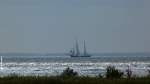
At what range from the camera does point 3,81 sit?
23203mm

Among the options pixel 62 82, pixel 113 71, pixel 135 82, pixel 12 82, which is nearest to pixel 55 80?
pixel 62 82

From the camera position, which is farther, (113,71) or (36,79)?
(113,71)

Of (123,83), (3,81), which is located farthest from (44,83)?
(123,83)

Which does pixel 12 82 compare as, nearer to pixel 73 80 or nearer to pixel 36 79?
pixel 36 79

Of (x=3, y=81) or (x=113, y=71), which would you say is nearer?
(x=3, y=81)

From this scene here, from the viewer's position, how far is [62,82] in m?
23.0

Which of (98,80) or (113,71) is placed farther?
(113,71)

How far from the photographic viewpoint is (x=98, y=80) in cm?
2358

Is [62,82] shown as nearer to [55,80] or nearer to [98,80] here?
[55,80]

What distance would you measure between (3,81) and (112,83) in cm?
518

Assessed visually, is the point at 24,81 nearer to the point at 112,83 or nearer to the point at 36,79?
the point at 36,79

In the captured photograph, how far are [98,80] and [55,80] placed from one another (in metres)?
2.10

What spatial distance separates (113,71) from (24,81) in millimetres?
7184

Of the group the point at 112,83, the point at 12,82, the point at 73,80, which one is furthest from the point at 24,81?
the point at 112,83
